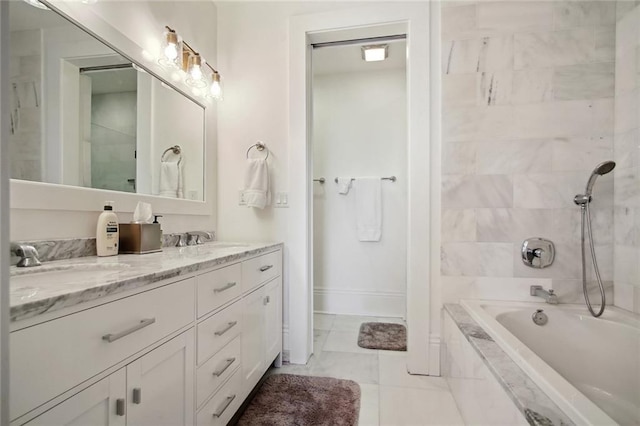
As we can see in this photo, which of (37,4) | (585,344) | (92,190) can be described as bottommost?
(585,344)

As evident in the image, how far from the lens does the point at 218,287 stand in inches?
44.7

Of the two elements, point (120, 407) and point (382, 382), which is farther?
point (382, 382)

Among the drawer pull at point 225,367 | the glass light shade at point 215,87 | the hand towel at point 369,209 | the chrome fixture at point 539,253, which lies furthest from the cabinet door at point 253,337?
the chrome fixture at point 539,253

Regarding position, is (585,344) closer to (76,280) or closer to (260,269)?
(260,269)

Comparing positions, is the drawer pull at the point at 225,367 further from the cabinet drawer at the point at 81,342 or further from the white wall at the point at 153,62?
the white wall at the point at 153,62

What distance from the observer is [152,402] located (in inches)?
31.5

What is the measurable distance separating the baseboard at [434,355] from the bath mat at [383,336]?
0.33 metres

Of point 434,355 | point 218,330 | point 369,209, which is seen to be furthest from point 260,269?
point 369,209

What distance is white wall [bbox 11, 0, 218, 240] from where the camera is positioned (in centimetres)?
99

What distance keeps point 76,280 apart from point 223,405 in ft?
2.57

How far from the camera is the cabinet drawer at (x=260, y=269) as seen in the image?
138 cm

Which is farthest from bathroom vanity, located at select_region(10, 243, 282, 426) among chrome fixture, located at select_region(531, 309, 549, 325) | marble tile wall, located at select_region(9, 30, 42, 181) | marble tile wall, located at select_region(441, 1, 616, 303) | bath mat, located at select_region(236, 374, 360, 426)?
chrome fixture, located at select_region(531, 309, 549, 325)

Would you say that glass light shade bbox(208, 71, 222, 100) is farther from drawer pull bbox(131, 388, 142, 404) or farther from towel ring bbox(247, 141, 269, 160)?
drawer pull bbox(131, 388, 142, 404)

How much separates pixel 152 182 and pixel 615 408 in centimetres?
245
